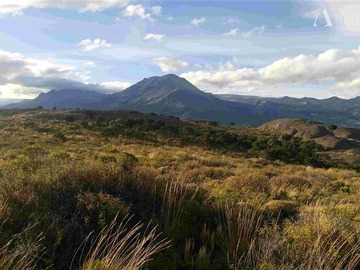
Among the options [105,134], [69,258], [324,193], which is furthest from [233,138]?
[69,258]

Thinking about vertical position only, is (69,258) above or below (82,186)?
below

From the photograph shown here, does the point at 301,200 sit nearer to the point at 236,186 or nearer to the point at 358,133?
the point at 236,186

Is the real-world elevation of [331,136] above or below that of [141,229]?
below

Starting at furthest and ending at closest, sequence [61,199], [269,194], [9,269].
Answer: [269,194], [61,199], [9,269]

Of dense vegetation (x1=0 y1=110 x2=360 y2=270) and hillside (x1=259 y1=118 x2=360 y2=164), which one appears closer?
dense vegetation (x1=0 y1=110 x2=360 y2=270)

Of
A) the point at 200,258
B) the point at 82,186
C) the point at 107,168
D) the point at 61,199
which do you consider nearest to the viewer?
the point at 200,258

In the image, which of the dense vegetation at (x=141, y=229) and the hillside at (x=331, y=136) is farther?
the hillside at (x=331, y=136)

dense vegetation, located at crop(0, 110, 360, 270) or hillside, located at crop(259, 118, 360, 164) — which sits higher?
dense vegetation, located at crop(0, 110, 360, 270)

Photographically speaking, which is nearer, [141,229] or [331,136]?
[141,229]

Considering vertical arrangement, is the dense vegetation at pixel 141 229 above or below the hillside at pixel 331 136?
above

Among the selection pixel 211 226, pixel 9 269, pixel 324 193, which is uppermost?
pixel 9 269

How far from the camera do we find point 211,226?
7562 millimetres

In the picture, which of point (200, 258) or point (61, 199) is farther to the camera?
point (61, 199)

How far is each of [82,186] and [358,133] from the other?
3600 inches
